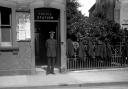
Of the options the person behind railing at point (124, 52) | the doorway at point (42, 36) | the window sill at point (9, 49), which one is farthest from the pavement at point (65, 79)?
the doorway at point (42, 36)

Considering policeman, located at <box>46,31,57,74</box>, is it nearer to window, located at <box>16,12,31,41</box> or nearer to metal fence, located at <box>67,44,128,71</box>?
window, located at <box>16,12,31,41</box>

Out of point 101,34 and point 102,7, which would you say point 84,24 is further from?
point 102,7

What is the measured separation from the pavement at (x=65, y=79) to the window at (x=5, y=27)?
5.39 ft

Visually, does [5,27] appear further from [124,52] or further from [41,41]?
[124,52]

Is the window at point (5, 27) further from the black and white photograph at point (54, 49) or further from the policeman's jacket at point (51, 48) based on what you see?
the policeman's jacket at point (51, 48)

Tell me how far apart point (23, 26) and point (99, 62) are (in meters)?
4.34

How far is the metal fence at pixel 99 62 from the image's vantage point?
1398 centimetres

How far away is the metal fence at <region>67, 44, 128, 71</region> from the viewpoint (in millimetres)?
13977

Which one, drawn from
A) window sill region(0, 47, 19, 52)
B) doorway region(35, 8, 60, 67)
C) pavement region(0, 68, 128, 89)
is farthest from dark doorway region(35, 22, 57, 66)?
window sill region(0, 47, 19, 52)

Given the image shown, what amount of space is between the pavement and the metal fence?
0.33 meters

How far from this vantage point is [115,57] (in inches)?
567

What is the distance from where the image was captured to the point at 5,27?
12.9 m

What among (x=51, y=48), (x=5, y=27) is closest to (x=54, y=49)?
(x=51, y=48)

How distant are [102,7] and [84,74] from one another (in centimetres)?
1050
